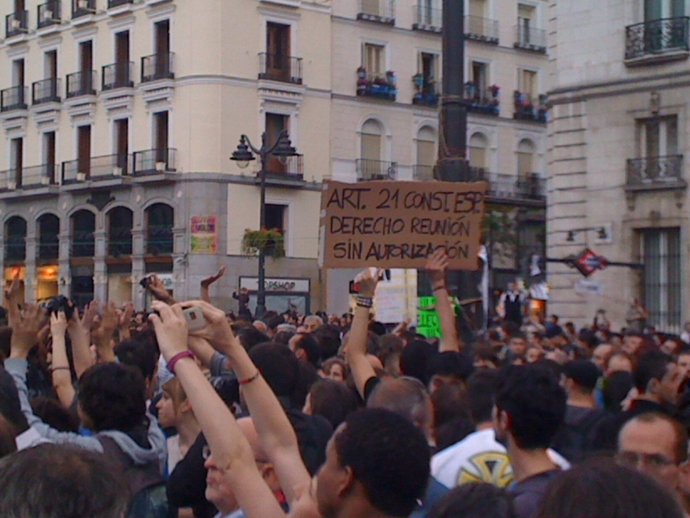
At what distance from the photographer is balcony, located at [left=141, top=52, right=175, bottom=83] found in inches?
1497

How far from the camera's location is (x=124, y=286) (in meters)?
39.8

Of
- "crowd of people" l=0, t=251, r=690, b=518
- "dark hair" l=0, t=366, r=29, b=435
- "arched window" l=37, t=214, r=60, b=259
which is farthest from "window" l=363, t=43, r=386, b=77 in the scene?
"dark hair" l=0, t=366, r=29, b=435

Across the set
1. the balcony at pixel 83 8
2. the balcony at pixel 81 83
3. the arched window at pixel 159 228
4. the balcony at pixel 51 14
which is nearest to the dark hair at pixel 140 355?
the arched window at pixel 159 228

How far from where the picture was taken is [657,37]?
67.9 feet

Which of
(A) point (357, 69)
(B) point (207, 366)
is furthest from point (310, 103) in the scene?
(B) point (207, 366)

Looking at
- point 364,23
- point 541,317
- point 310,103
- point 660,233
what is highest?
point 364,23

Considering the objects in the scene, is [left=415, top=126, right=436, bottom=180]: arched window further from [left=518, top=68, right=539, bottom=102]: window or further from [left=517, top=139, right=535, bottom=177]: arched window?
[left=518, top=68, right=539, bottom=102]: window

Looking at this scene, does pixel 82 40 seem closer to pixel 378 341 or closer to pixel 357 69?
pixel 357 69

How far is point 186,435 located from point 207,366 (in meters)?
0.47

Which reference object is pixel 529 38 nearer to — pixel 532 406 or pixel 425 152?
pixel 425 152

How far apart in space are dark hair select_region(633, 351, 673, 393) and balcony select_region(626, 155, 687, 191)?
13294 mm

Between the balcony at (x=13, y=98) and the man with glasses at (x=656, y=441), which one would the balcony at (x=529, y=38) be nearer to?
the balcony at (x=13, y=98)

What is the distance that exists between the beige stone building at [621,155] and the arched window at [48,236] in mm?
24100

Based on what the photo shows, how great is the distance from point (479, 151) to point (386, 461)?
40.8m
